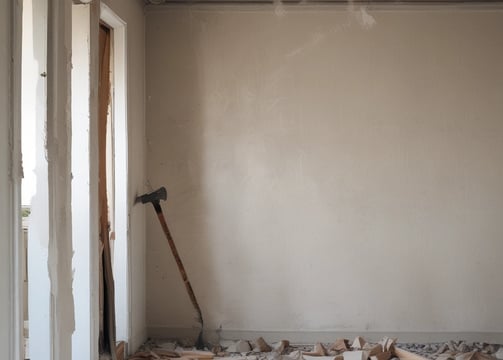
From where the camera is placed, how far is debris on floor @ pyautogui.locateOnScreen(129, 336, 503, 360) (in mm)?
4449

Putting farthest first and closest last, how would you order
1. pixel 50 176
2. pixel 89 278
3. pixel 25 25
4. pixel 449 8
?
pixel 449 8 < pixel 25 25 < pixel 89 278 < pixel 50 176

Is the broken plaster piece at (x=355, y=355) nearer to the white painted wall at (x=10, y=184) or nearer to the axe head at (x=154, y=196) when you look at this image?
the axe head at (x=154, y=196)

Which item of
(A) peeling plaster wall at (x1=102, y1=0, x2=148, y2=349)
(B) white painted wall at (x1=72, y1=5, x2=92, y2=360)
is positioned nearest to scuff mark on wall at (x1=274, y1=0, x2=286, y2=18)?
(A) peeling plaster wall at (x1=102, y1=0, x2=148, y2=349)

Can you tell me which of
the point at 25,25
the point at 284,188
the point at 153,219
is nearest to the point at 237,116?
the point at 284,188

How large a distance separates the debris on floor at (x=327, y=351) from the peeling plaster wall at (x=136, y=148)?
0.25 meters

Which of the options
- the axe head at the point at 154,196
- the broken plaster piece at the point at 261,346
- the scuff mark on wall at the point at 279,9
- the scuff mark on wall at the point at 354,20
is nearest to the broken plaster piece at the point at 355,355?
the broken plaster piece at the point at 261,346

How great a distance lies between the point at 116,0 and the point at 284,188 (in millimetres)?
1988

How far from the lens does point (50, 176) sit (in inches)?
118

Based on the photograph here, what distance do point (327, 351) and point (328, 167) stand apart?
4.85 feet

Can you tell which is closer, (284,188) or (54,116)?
(54,116)

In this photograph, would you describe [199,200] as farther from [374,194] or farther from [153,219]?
[374,194]

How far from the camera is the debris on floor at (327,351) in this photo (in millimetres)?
4449

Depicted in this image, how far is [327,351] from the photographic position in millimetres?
4707

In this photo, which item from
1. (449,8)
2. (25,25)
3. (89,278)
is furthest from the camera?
(449,8)
